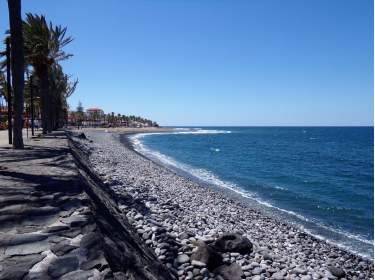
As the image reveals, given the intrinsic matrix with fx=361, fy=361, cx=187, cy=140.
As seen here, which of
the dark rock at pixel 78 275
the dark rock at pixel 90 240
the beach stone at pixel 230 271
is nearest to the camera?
the dark rock at pixel 78 275

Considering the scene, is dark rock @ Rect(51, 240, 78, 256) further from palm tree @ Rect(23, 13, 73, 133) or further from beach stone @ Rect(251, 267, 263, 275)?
palm tree @ Rect(23, 13, 73, 133)

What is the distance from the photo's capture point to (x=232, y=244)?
31.1 feet

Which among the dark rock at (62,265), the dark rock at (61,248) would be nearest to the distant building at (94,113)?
the dark rock at (61,248)

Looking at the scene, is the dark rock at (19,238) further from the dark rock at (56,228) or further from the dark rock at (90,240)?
the dark rock at (90,240)

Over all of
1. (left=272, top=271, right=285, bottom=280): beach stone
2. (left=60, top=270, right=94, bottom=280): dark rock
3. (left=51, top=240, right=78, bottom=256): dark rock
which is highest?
(left=51, top=240, right=78, bottom=256): dark rock

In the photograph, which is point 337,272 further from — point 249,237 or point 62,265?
point 62,265


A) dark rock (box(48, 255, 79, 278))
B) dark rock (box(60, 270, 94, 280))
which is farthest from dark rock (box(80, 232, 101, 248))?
dark rock (box(60, 270, 94, 280))

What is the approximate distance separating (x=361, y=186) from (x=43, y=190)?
85.3 feet

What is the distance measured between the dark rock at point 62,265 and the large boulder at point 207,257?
4273 mm

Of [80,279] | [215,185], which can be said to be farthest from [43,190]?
[215,185]

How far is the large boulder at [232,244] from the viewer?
9.38 metres

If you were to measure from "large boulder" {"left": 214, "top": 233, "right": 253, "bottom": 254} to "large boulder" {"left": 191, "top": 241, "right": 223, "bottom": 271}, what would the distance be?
3.56 feet

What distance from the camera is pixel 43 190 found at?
23.4ft

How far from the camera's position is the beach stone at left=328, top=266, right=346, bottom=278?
9697 millimetres
